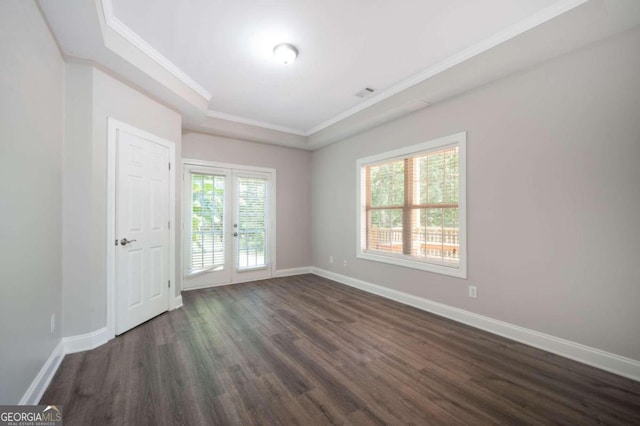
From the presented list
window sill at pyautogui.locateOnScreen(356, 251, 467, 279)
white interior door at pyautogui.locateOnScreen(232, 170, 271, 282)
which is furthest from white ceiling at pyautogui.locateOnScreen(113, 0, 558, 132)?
window sill at pyautogui.locateOnScreen(356, 251, 467, 279)

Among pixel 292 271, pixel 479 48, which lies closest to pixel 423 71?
pixel 479 48

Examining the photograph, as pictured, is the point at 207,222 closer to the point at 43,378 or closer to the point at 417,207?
the point at 43,378

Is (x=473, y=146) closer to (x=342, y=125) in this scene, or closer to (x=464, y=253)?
(x=464, y=253)

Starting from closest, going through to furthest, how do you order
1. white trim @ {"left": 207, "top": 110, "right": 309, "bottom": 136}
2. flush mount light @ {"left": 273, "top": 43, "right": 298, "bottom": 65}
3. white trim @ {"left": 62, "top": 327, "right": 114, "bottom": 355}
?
white trim @ {"left": 62, "top": 327, "right": 114, "bottom": 355}
flush mount light @ {"left": 273, "top": 43, "right": 298, "bottom": 65}
white trim @ {"left": 207, "top": 110, "right": 309, "bottom": 136}

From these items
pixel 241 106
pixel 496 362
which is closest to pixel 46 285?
pixel 241 106

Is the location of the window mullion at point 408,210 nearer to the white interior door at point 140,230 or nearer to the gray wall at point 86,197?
the white interior door at point 140,230

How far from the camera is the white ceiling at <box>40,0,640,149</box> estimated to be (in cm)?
217

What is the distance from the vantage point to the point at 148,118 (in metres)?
3.24

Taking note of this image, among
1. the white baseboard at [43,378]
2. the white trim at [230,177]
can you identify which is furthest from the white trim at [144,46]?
the white baseboard at [43,378]

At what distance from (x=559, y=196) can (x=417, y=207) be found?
156 cm

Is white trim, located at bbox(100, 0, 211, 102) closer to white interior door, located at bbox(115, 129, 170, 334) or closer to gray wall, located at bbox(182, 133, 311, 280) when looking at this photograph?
white interior door, located at bbox(115, 129, 170, 334)

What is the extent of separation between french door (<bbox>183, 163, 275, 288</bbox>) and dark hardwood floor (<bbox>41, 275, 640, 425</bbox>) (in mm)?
1632

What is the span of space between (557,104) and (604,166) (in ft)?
2.24

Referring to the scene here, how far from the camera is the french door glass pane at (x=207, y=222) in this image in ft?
15.2
